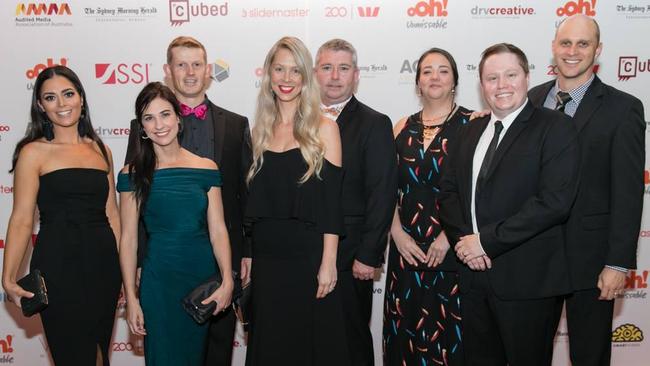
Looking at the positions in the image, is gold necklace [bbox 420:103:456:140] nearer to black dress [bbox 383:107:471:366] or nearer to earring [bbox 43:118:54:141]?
black dress [bbox 383:107:471:366]

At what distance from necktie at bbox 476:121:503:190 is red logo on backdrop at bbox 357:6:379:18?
1.84 m

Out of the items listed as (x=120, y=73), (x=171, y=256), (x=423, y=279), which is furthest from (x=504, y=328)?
(x=120, y=73)

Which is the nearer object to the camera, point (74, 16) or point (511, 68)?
point (511, 68)

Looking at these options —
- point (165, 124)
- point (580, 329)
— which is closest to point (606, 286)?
point (580, 329)

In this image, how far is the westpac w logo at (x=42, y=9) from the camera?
404cm

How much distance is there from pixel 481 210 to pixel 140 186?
4.87 ft

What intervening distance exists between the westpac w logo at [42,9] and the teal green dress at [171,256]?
206 centimetres

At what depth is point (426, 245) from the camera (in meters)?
2.96

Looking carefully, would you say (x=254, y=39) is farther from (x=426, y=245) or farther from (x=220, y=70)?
(x=426, y=245)

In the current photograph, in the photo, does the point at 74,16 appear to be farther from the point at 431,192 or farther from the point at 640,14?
the point at 640,14

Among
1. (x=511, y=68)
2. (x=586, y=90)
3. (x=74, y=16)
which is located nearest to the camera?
(x=511, y=68)

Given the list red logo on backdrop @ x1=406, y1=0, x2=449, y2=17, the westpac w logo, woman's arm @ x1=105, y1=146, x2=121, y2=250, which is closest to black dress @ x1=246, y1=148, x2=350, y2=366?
woman's arm @ x1=105, y1=146, x2=121, y2=250

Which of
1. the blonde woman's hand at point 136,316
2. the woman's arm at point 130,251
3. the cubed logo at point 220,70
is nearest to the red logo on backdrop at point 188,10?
the cubed logo at point 220,70

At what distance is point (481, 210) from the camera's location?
2.50 metres
